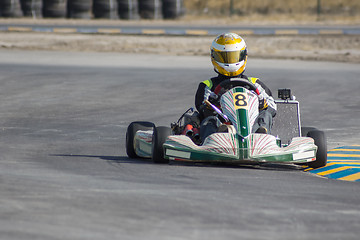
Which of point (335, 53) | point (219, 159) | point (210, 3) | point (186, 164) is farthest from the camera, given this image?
point (210, 3)

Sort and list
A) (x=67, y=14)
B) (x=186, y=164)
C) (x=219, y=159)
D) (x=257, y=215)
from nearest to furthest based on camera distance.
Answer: (x=257, y=215), (x=219, y=159), (x=186, y=164), (x=67, y=14)

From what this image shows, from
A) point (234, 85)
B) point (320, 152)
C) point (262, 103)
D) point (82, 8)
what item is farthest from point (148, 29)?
point (320, 152)

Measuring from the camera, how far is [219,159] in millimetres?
7891

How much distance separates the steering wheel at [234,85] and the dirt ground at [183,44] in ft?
51.0

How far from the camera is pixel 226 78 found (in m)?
9.14

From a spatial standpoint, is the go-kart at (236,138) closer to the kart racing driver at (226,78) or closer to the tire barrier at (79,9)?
the kart racing driver at (226,78)

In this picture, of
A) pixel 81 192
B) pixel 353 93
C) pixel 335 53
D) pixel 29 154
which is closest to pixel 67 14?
pixel 335 53

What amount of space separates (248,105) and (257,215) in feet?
9.18

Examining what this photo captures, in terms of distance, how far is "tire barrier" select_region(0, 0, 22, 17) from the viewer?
3772cm

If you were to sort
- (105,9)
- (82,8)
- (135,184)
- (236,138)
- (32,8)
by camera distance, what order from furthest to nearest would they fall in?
(105,9) → (82,8) → (32,8) → (236,138) → (135,184)

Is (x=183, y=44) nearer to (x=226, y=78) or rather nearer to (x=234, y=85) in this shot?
(x=226, y=78)

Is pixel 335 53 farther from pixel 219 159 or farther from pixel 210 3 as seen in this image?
pixel 210 3

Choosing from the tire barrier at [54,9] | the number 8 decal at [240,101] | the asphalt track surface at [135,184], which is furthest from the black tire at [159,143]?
the tire barrier at [54,9]

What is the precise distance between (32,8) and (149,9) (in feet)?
17.6
